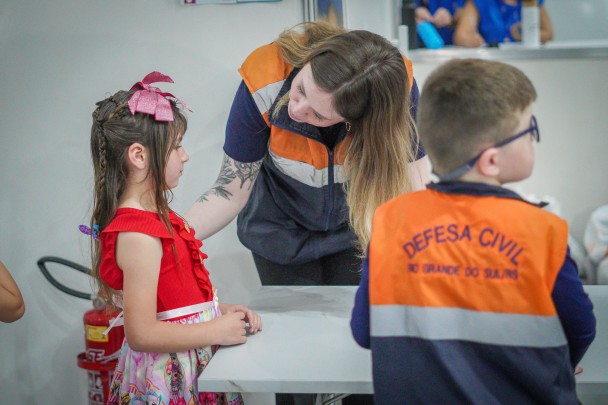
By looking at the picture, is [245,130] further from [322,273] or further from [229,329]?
[229,329]

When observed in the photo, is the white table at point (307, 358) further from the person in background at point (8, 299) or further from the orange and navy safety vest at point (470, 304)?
the person in background at point (8, 299)

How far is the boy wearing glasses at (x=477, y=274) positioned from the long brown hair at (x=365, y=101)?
0.47 metres

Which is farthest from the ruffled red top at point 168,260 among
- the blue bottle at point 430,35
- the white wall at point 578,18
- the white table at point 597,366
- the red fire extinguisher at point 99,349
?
the white wall at point 578,18

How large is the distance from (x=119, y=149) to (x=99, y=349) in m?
1.25

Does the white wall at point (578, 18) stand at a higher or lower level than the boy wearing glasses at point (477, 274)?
higher

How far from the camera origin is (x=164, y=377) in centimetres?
156

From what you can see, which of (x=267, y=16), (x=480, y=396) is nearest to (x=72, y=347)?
(x=267, y=16)

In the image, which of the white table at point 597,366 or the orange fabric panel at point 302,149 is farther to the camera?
the orange fabric panel at point 302,149

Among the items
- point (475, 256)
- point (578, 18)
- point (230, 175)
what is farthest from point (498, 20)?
point (475, 256)

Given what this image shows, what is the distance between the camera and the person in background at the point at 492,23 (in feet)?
11.7

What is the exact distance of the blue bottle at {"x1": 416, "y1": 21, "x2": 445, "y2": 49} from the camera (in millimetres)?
3557

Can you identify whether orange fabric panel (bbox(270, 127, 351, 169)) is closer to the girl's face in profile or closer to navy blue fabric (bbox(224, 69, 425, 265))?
navy blue fabric (bbox(224, 69, 425, 265))

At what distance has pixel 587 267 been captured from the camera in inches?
130

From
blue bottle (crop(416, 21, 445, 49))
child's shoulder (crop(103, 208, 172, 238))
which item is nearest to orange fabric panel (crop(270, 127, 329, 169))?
child's shoulder (crop(103, 208, 172, 238))
